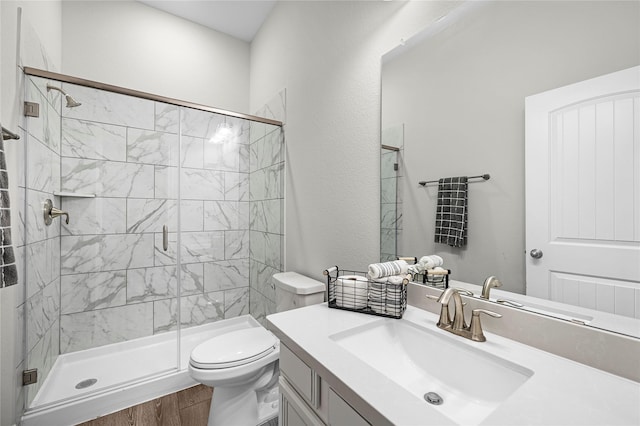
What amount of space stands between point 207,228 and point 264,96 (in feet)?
4.17

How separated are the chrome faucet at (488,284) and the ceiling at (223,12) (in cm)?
255

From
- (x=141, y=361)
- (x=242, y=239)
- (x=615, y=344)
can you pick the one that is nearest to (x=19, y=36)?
(x=242, y=239)

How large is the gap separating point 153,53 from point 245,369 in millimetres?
2579

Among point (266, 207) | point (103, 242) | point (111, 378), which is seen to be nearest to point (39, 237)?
point (103, 242)

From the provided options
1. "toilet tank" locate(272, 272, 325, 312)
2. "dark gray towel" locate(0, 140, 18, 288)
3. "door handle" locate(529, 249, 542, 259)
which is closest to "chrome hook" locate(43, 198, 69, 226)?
"dark gray towel" locate(0, 140, 18, 288)

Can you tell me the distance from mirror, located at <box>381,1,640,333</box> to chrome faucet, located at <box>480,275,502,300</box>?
23mm

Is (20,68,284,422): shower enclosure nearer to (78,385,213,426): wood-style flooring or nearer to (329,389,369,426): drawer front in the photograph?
(78,385,213,426): wood-style flooring

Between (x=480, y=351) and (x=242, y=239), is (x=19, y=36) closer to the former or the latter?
(x=242, y=239)

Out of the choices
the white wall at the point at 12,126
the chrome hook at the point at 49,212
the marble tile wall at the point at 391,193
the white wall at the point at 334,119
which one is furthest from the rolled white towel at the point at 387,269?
the chrome hook at the point at 49,212

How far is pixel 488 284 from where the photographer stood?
0.94 meters

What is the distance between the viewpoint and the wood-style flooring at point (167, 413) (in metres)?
1.57

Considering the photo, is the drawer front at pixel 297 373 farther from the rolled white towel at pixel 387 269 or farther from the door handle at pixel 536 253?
the door handle at pixel 536 253

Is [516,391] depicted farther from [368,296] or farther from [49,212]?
[49,212]

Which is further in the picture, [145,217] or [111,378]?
[145,217]
